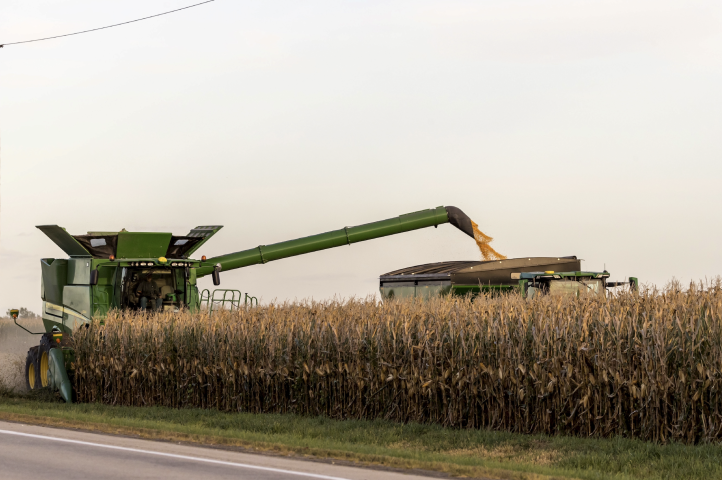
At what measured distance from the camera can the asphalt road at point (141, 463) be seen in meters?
10.8

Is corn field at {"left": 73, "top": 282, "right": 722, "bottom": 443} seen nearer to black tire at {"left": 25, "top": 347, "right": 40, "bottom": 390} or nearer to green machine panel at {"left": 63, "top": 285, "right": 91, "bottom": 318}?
green machine panel at {"left": 63, "top": 285, "right": 91, "bottom": 318}

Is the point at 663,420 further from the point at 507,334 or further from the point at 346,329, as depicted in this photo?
the point at 346,329

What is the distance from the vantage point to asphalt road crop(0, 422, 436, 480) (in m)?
10.8

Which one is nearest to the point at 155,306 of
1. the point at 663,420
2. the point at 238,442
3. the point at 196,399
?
the point at 196,399

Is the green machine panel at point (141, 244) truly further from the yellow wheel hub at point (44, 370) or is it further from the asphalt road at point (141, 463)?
the asphalt road at point (141, 463)

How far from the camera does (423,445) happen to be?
14250 mm

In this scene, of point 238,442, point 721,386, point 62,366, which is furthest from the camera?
point 62,366

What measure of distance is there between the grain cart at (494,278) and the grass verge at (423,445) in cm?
854

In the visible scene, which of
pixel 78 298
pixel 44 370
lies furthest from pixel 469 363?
pixel 44 370

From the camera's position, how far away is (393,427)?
1545 centimetres

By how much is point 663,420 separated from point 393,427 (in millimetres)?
4575

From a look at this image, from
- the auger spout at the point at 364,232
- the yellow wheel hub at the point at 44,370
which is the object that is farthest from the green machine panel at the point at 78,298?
the auger spout at the point at 364,232

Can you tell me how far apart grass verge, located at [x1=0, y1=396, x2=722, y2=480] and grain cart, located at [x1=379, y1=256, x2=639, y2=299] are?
28.0 feet

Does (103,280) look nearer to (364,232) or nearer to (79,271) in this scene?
(79,271)
